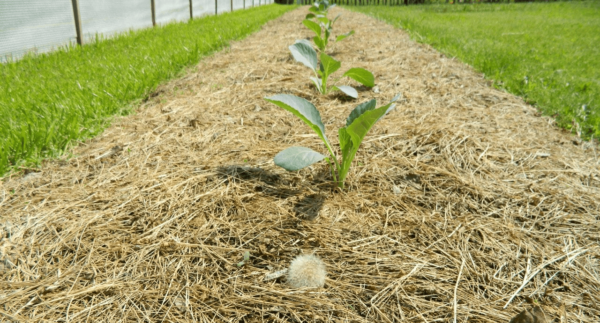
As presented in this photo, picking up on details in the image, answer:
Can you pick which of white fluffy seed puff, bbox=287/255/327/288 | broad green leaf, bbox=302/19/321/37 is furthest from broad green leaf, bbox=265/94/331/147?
broad green leaf, bbox=302/19/321/37

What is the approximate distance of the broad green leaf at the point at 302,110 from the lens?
136 cm

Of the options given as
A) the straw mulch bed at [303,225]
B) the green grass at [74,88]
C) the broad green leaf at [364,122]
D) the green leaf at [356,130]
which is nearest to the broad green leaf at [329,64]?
the straw mulch bed at [303,225]

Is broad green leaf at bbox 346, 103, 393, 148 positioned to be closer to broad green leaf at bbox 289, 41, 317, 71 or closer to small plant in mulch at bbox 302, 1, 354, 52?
broad green leaf at bbox 289, 41, 317, 71

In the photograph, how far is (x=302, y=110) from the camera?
1417 mm

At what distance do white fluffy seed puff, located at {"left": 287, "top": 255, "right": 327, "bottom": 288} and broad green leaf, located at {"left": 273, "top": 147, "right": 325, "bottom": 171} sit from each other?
0.35 meters

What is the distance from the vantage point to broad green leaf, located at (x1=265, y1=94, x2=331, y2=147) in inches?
53.4

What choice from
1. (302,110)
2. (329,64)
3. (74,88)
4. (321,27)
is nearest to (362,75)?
(329,64)

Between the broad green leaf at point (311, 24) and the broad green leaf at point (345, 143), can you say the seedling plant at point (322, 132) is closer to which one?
the broad green leaf at point (345, 143)

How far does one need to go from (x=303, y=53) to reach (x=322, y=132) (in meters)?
1.08

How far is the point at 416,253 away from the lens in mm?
1127

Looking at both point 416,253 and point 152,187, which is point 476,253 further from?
point 152,187

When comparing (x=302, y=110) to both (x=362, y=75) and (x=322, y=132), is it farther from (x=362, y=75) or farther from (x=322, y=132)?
(x=362, y=75)

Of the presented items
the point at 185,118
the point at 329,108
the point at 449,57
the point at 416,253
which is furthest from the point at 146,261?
the point at 449,57

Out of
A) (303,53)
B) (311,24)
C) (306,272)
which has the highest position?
(311,24)
